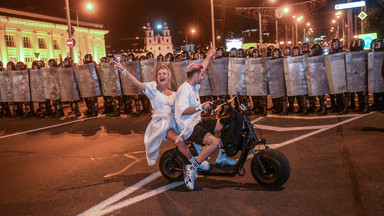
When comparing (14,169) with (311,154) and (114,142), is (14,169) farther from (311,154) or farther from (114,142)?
(311,154)

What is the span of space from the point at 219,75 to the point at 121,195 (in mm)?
7125

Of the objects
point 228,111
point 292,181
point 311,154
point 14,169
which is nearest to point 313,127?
point 311,154

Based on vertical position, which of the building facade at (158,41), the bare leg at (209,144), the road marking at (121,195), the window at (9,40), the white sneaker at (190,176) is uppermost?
the building facade at (158,41)

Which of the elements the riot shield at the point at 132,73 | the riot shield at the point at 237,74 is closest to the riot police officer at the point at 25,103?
the riot shield at the point at 132,73

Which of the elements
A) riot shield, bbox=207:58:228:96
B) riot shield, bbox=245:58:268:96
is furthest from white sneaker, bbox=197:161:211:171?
riot shield, bbox=207:58:228:96

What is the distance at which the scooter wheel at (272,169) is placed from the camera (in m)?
4.59

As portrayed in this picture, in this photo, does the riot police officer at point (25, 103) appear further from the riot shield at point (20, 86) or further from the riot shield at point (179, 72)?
the riot shield at point (179, 72)

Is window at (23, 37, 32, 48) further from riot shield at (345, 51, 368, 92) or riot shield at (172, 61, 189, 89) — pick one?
riot shield at (345, 51, 368, 92)

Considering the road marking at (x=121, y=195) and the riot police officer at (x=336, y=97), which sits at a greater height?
the riot police officer at (x=336, y=97)

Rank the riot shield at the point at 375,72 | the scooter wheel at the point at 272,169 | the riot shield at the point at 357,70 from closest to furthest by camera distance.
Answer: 1. the scooter wheel at the point at 272,169
2. the riot shield at the point at 375,72
3. the riot shield at the point at 357,70

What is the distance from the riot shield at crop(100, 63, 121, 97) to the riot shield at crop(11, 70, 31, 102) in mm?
3342

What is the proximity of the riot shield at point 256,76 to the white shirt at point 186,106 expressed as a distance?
6.08m

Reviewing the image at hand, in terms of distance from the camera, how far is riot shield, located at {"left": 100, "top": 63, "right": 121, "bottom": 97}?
1230 cm

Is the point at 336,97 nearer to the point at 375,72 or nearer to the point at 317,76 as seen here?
the point at 317,76
